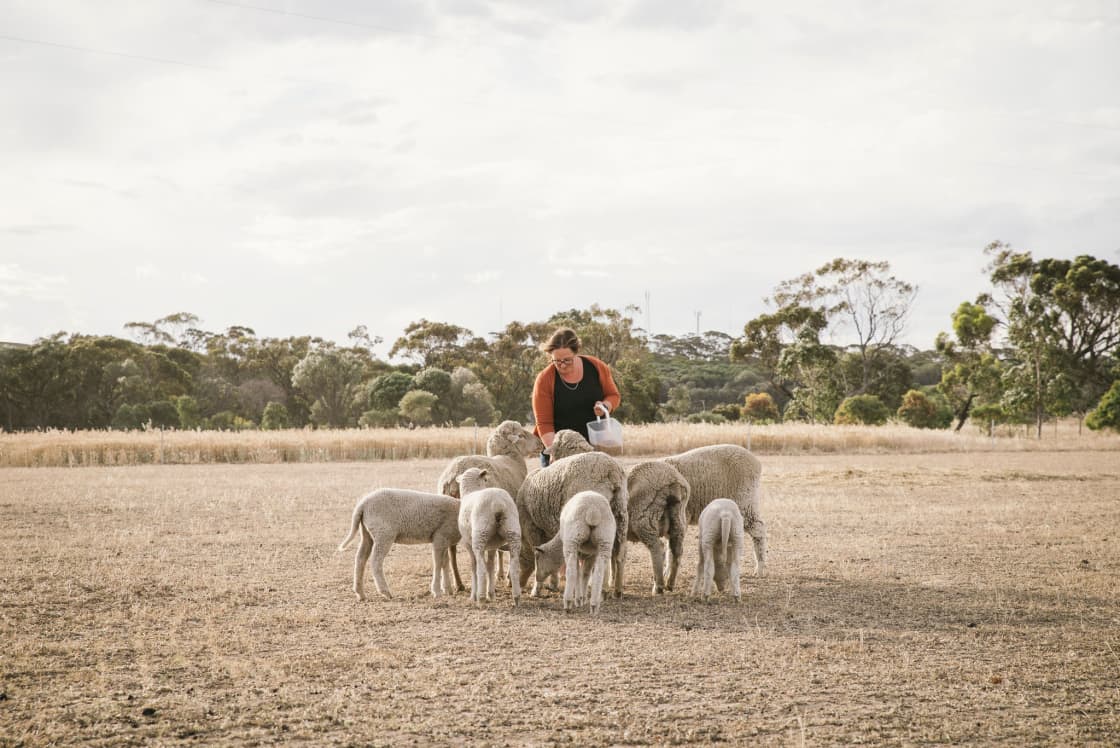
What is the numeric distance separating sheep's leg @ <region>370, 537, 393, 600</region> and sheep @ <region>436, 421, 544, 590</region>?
746 mm

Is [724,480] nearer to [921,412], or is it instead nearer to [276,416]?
[921,412]

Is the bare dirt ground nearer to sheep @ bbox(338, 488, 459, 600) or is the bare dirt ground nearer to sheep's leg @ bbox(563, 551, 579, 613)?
sheep's leg @ bbox(563, 551, 579, 613)

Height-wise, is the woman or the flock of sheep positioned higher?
the woman

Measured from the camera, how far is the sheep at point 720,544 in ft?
25.2

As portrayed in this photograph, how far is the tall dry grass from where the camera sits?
90.9ft

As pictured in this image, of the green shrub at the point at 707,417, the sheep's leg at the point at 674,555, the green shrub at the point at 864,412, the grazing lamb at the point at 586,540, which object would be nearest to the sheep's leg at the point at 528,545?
the grazing lamb at the point at 586,540

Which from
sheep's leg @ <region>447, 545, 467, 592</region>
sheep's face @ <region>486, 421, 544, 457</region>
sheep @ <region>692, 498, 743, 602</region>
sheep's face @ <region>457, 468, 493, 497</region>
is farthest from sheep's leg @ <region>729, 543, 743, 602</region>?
sheep's leg @ <region>447, 545, 467, 592</region>

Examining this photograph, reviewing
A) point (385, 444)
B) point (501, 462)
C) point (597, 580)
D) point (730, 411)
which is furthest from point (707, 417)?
point (597, 580)

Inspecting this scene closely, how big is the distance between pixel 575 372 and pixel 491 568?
7.01 feet

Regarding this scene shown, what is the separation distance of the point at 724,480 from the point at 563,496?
175 centimetres

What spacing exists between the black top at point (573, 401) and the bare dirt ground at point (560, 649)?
167 centimetres

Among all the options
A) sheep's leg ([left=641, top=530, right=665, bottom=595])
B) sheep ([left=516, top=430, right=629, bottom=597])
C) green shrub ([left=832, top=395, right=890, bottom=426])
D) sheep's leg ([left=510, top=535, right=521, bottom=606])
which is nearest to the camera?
sheep's leg ([left=510, top=535, right=521, bottom=606])

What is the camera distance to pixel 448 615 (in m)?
7.45

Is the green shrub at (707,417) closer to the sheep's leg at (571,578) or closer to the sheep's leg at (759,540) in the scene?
the sheep's leg at (759,540)
